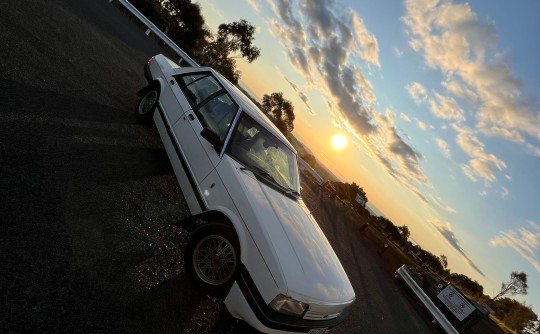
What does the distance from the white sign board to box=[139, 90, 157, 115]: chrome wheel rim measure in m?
9.64

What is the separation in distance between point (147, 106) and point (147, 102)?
83 millimetres

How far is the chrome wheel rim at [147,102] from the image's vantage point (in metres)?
5.82

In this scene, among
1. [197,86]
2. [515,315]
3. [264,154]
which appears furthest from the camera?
[515,315]

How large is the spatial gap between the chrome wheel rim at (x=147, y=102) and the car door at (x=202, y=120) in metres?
0.76

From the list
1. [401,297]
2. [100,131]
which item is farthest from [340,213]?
[100,131]

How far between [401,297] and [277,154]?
6.94m

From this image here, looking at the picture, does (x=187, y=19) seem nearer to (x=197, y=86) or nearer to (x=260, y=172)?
(x=197, y=86)

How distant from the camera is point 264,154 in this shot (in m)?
4.53

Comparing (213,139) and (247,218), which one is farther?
(213,139)

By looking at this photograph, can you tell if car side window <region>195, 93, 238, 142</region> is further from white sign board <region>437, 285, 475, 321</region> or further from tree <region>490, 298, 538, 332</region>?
tree <region>490, 298, 538, 332</region>

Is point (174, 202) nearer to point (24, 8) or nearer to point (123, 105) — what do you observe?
point (123, 105)

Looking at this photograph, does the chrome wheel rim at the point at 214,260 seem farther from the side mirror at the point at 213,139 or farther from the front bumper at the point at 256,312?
the side mirror at the point at 213,139

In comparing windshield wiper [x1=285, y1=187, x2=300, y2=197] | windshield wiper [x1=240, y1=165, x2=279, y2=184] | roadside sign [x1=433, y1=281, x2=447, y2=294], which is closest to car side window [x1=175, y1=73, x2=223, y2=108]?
windshield wiper [x1=240, y1=165, x2=279, y2=184]

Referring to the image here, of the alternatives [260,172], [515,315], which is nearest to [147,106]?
[260,172]
